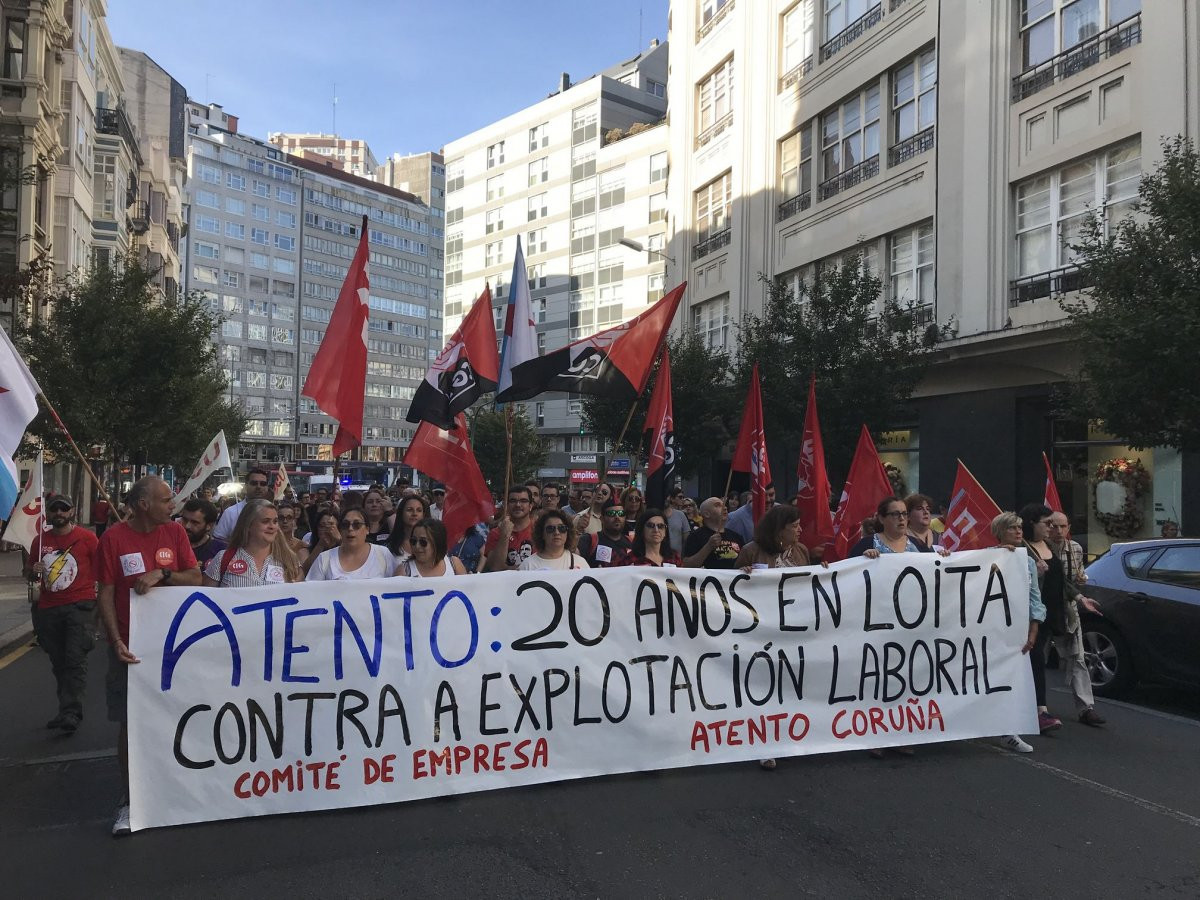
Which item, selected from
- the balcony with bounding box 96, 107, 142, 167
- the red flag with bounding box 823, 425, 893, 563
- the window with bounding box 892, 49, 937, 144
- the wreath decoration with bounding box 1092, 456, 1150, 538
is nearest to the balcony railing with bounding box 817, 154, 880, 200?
the window with bounding box 892, 49, 937, 144

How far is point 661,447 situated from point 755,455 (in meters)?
0.88

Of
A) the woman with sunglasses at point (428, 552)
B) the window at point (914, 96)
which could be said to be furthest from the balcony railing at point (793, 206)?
the woman with sunglasses at point (428, 552)

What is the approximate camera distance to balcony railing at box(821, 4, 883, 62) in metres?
23.6

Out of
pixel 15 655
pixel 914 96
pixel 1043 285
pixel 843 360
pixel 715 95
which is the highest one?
pixel 715 95

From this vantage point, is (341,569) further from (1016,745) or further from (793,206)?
(793,206)

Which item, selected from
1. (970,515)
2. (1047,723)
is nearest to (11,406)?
(1047,723)

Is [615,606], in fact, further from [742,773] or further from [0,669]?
[0,669]

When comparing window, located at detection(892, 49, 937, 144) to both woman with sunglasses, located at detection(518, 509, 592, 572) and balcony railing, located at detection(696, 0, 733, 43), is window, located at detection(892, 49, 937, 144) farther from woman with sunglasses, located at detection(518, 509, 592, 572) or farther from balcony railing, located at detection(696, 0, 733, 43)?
woman with sunglasses, located at detection(518, 509, 592, 572)

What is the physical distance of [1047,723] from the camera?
693 cm

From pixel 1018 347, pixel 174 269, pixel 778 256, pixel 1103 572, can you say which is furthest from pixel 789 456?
pixel 174 269

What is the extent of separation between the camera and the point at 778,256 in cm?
2780

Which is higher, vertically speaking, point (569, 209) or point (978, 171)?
point (569, 209)

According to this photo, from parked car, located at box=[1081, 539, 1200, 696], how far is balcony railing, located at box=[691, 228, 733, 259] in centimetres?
2345

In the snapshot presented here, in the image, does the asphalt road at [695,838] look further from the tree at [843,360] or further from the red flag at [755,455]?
the tree at [843,360]
